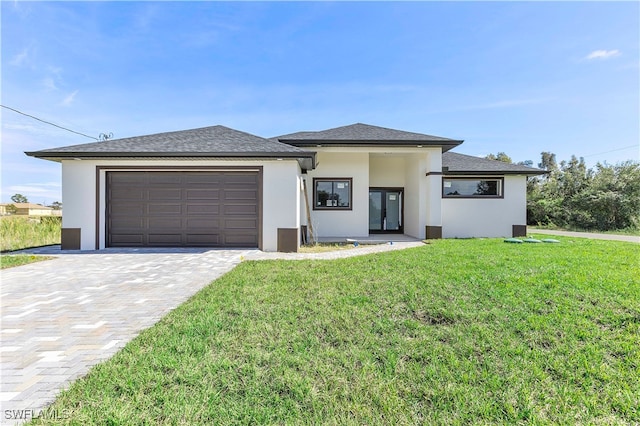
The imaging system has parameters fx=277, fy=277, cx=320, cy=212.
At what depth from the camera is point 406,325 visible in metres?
3.35

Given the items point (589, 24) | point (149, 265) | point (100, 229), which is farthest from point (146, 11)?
point (589, 24)

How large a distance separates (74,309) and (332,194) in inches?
378

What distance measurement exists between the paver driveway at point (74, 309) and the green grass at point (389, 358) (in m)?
0.29

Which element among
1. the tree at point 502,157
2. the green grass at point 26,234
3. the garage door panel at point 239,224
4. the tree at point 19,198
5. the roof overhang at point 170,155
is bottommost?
the green grass at point 26,234

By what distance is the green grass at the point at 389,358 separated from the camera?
2.03 meters

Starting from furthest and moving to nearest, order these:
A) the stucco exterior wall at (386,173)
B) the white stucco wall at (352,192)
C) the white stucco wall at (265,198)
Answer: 1. the stucco exterior wall at (386,173)
2. the white stucco wall at (352,192)
3. the white stucco wall at (265,198)

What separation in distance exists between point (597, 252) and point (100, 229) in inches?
561

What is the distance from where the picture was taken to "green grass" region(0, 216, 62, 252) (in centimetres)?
1021

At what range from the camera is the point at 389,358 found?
268 cm

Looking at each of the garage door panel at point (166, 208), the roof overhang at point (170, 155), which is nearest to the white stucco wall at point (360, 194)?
the roof overhang at point (170, 155)

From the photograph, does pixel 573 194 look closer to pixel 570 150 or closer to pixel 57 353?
pixel 570 150

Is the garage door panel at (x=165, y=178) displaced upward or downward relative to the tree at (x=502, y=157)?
downward

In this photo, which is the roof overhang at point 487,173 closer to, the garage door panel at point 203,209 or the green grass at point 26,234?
the garage door panel at point 203,209

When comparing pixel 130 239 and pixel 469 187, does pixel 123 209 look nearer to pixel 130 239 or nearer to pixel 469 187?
pixel 130 239
